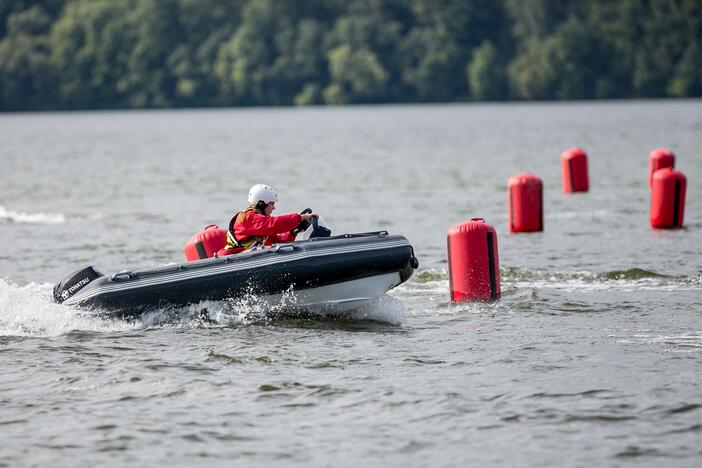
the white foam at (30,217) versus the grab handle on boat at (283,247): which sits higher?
the white foam at (30,217)

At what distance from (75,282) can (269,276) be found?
1.90m

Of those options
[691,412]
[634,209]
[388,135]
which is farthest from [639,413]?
[388,135]

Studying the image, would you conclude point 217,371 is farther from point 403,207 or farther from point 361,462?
point 403,207

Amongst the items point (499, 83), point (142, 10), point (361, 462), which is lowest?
point (361, 462)

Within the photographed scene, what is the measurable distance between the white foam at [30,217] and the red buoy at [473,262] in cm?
1193

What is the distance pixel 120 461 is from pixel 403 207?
56.6ft

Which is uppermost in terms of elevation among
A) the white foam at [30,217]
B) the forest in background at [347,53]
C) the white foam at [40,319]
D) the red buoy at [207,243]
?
the forest in background at [347,53]

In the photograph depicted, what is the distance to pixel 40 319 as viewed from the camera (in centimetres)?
1232

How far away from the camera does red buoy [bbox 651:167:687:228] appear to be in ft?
62.5

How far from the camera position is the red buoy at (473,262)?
12.7 meters

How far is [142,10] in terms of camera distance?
118 m

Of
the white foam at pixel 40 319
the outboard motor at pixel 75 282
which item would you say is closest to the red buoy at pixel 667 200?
the outboard motor at pixel 75 282

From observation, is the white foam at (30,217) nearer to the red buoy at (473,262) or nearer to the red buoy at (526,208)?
the red buoy at (526,208)

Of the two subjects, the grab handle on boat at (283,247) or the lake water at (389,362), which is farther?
the grab handle on boat at (283,247)
